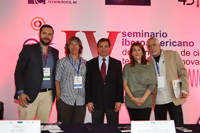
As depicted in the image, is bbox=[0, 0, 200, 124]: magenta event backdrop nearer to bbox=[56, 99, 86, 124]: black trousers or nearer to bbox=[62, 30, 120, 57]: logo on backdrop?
bbox=[62, 30, 120, 57]: logo on backdrop

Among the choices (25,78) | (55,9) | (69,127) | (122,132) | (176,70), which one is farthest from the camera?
(55,9)

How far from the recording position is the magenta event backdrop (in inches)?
149

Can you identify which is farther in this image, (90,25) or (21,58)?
(90,25)

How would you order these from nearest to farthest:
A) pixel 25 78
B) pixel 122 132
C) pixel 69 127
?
pixel 122 132 < pixel 69 127 < pixel 25 78

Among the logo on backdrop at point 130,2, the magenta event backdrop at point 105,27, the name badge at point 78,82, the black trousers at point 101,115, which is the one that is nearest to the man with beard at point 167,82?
the black trousers at point 101,115

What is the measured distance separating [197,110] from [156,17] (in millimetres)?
2212

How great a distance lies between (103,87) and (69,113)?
620 millimetres

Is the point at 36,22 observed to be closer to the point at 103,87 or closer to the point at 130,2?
the point at 130,2

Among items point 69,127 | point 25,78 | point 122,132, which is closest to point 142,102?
point 122,132

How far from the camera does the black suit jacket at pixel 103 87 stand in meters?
2.68

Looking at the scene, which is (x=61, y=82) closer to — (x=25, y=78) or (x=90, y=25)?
(x=25, y=78)

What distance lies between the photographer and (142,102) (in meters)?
2.54

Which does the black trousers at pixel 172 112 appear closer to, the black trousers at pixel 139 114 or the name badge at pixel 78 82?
the black trousers at pixel 139 114

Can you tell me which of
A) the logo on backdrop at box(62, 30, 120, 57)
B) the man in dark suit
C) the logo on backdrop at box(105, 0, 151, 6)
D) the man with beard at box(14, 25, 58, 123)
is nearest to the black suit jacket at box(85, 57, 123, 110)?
the man in dark suit
